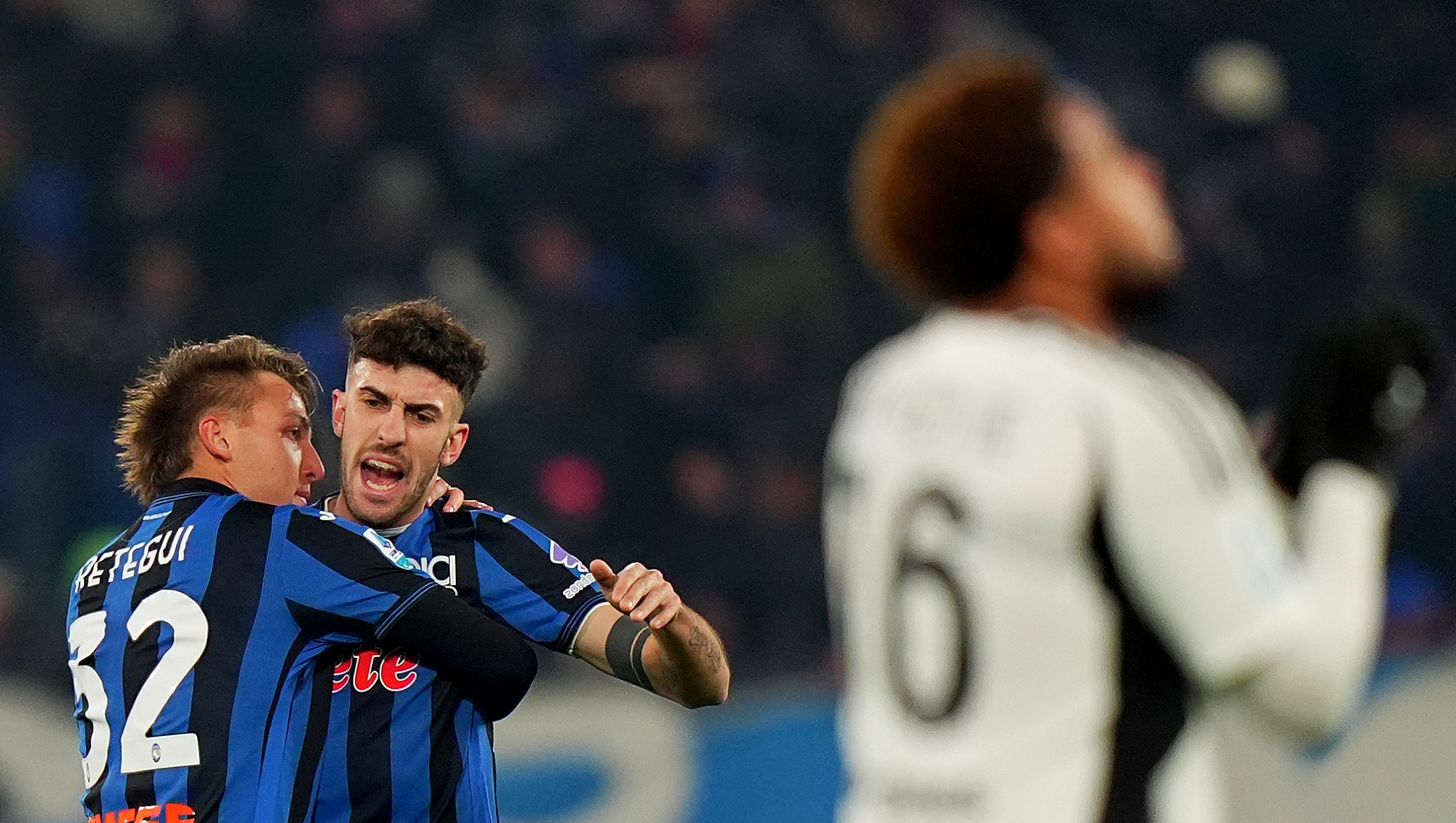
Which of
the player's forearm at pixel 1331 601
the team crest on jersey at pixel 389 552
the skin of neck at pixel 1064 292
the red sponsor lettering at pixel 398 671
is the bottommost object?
the player's forearm at pixel 1331 601

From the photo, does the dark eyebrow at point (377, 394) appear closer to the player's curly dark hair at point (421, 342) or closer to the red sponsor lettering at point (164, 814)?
the player's curly dark hair at point (421, 342)

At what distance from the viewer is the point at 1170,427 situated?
6.06 ft

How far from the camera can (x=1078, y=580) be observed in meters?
1.89

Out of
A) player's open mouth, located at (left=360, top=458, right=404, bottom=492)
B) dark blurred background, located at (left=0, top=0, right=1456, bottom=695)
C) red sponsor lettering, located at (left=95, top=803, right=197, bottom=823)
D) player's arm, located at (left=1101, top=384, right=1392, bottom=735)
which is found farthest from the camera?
dark blurred background, located at (left=0, top=0, right=1456, bottom=695)

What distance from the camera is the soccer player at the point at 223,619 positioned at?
2.98 metres

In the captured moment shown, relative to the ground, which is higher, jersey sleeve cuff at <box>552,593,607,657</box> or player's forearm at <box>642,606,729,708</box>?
jersey sleeve cuff at <box>552,593,607,657</box>

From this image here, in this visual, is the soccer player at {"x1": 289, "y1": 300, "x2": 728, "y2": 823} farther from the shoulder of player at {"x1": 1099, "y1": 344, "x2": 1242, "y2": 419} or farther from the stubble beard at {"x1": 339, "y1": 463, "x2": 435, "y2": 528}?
the shoulder of player at {"x1": 1099, "y1": 344, "x2": 1242, "y2": 419}

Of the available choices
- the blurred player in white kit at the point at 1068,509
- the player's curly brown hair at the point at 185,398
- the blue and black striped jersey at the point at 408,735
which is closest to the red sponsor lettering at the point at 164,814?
the blue and black striped jersey at the point at 408,735

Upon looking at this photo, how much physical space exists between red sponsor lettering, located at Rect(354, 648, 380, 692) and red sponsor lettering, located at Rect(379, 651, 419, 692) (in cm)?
1

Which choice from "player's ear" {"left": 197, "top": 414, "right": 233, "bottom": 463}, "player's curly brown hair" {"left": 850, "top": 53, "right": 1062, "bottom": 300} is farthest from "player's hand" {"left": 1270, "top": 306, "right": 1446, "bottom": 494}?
"player's ear" {"left": 197, "top": 414, "right": 233, "bottom": 463}

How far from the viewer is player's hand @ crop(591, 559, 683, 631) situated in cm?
305

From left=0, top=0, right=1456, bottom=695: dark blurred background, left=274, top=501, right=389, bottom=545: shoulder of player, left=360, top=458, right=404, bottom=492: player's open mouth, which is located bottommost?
left=274, top=501, right=389, bottom=545: shoulder of player

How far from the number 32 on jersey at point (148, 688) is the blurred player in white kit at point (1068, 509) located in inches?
55.1

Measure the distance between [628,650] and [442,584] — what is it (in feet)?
1.19
